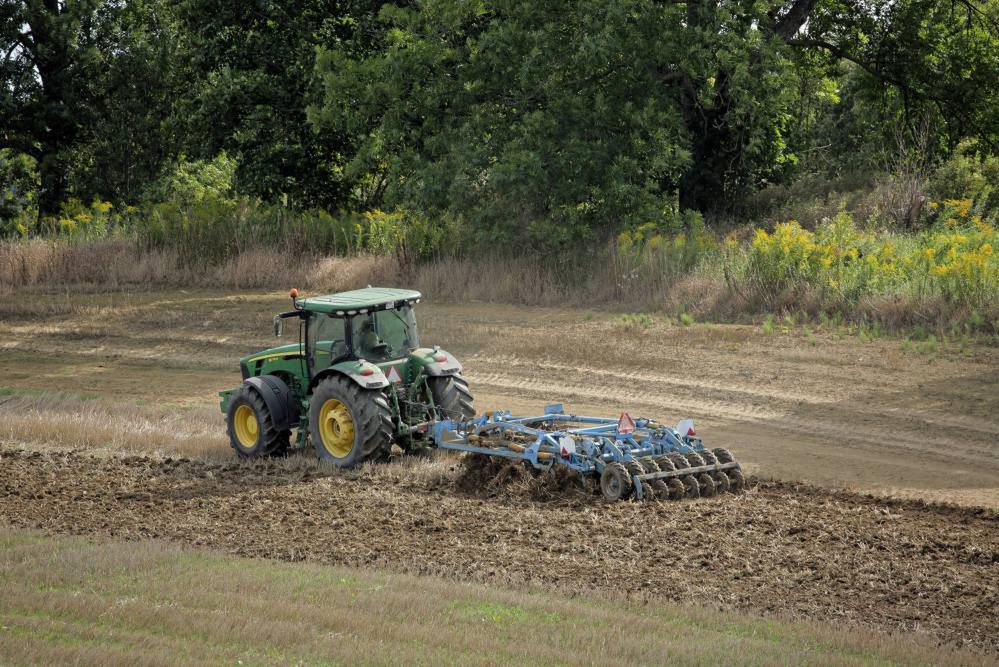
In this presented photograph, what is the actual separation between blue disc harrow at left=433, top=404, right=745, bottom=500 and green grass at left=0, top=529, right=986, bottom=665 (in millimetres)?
2581

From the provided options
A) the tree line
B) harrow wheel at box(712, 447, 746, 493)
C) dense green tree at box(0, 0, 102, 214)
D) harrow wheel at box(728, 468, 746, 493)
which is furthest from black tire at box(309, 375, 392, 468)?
dense green tree at box(0, 0, 102, 214)

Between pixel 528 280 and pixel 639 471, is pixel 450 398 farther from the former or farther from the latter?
pixel 528 280

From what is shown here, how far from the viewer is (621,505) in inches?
424

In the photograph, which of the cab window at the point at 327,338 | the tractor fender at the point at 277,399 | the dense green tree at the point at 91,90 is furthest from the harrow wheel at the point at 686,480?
the dense green tree at the point at 91,90

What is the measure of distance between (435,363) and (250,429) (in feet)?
7.27

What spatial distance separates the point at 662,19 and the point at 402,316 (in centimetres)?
1131

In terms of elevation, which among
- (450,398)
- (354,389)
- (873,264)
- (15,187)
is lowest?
(450,398)

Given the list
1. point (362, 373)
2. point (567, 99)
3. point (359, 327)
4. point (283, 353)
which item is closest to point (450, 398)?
point (362, 373)

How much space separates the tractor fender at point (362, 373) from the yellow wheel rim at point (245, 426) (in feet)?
4.26

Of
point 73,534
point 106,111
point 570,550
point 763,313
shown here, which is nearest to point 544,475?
point 570,550

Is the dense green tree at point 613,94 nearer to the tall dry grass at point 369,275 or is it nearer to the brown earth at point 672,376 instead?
the tall dry grass at point 369,275

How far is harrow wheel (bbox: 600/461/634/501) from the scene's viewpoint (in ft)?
35.7

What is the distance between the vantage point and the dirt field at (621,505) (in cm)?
919

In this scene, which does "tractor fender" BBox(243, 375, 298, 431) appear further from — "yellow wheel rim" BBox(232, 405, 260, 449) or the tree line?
the tree line
